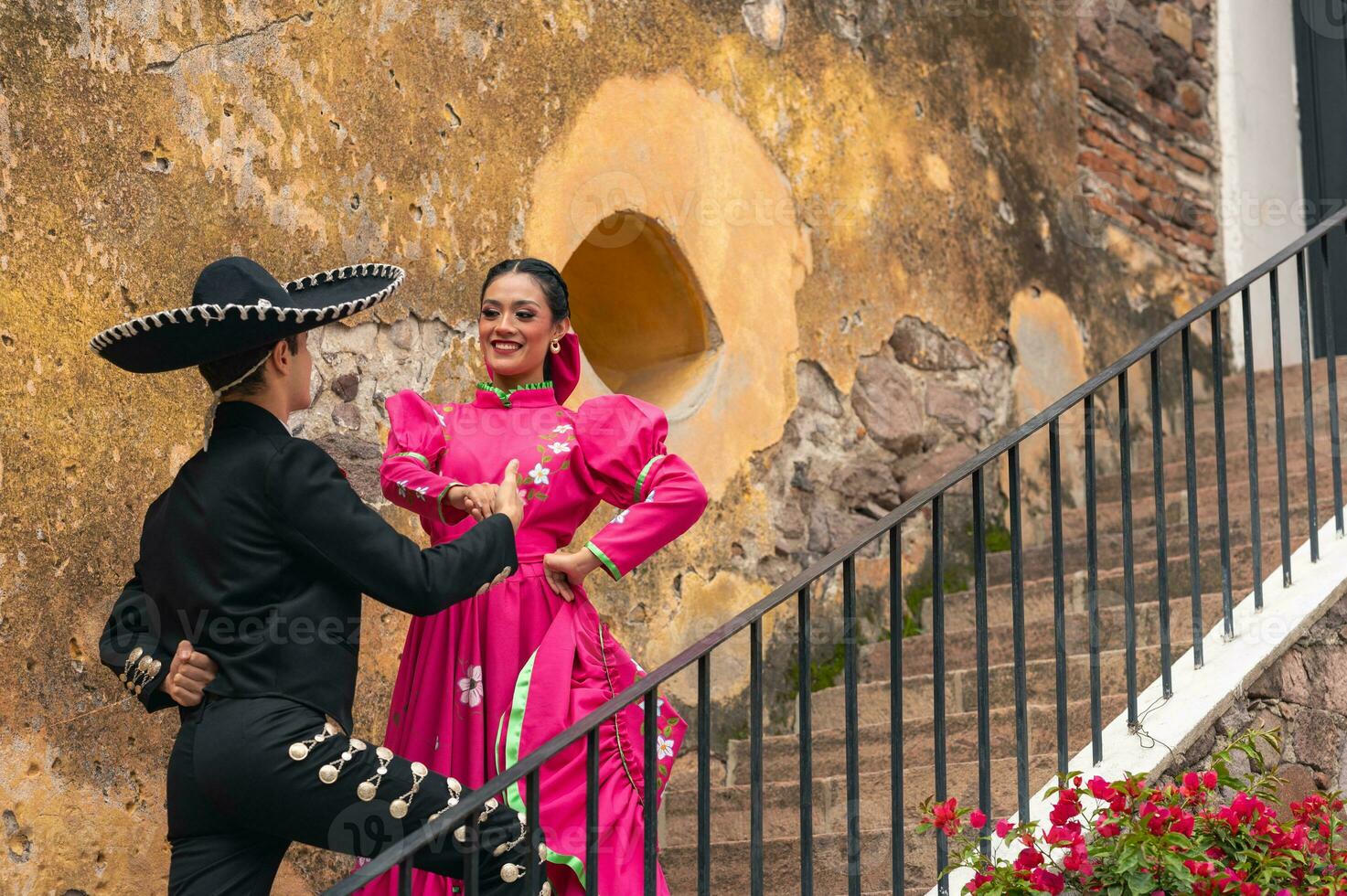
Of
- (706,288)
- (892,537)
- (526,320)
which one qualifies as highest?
(706,288)

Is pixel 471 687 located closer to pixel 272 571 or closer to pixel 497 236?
pixel 272 571

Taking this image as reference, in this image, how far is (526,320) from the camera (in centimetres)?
321

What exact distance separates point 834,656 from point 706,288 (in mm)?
1272

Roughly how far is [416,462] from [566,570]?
361 millimetres

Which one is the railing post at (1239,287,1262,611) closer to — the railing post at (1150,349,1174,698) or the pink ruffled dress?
the railing post at (1150,349,1174,698)

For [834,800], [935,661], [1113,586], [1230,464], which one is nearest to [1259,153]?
[1230,464]

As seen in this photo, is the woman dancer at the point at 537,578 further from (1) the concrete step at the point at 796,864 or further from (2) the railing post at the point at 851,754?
(1) the concrete step at the point at 796,864

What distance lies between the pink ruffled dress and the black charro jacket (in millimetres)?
404

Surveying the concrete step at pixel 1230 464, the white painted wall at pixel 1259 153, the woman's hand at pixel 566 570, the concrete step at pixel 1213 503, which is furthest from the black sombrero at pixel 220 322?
the white painted wall at pixel 1259 153

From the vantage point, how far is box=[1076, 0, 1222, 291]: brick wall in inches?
280

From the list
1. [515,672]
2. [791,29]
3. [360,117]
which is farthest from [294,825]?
[791,29]

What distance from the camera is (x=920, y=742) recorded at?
4.21 meters

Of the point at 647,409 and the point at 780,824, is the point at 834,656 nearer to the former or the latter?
the point at 780,824

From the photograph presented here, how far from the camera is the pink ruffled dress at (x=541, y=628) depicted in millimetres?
2879
